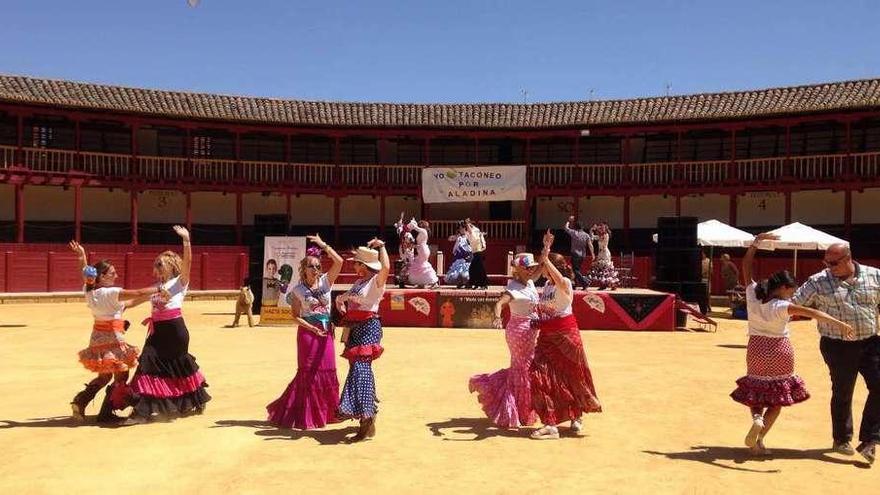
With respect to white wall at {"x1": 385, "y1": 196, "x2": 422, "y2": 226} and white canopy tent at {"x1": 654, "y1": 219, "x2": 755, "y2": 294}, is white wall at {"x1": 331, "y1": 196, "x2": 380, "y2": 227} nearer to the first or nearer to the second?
white wall at {"x1": 385, "y1": 196, "x2": 422, "y2": 226}

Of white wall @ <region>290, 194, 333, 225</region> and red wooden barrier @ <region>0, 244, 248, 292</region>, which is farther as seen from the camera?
white wall @ <region>290, 194, 333, 225</region>

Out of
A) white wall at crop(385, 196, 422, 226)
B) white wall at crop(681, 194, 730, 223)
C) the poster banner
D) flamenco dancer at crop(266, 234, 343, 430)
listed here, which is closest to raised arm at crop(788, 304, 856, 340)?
flamenco dancer at crop(266, 234, 343, 430)

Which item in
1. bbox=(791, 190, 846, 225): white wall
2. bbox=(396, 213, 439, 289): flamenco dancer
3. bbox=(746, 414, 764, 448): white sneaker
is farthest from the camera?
bbox=(791, 190, 846, 225): white wall

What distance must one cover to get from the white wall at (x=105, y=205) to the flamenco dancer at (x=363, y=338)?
82.8 feet

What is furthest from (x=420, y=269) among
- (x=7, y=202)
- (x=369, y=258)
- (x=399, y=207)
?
(x=7, y=202)

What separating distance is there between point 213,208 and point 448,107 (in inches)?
423

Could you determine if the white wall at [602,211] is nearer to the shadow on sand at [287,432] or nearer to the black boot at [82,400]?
the shadow on sand at [287,432]

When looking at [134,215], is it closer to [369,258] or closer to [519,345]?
[369,258]

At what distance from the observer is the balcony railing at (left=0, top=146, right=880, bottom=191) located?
2631cm

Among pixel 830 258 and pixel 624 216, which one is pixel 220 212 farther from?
pixel 830 258

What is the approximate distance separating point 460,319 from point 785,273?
36.6 feet

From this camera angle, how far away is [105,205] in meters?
29.2

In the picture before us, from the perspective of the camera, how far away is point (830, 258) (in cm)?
619

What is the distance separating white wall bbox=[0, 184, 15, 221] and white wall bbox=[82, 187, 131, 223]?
2361mm
